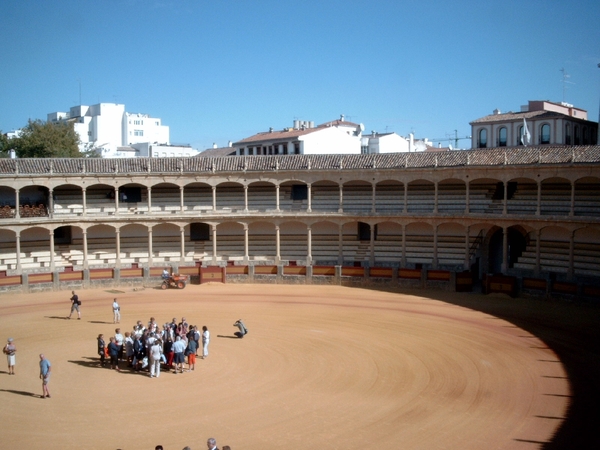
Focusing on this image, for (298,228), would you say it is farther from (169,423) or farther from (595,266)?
(169,423)

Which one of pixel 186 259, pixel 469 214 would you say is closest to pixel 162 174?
pixel 186 259

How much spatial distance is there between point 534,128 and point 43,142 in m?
50.2

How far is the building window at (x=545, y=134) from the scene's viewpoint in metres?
55.8

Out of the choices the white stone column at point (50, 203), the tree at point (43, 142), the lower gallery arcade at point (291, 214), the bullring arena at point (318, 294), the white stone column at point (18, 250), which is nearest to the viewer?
the bullring arena at point (318, 294)

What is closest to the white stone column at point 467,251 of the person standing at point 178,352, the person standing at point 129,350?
the person standing at point 178,352

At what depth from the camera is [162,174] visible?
44.8m

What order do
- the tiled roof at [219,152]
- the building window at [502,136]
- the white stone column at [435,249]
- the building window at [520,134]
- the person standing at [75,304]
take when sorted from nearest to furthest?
the person standing at [75,304]
the white stone column at [435,249]
the building window at [520,134]
the building window at [502,136]
the tiled roof at [219,152]

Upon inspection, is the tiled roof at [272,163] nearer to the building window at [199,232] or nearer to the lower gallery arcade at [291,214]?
the lower gallery arcade at [291,214]

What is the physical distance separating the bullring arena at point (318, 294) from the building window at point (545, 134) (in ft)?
Answer: 54.7

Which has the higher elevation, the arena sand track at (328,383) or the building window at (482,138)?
the building window at (482,138)

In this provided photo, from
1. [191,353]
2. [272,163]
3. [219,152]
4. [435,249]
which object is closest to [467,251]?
[435,249]

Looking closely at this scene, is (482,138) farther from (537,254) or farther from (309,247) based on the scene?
(309,247)

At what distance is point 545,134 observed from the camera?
5603cm

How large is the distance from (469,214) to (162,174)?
22142mm
